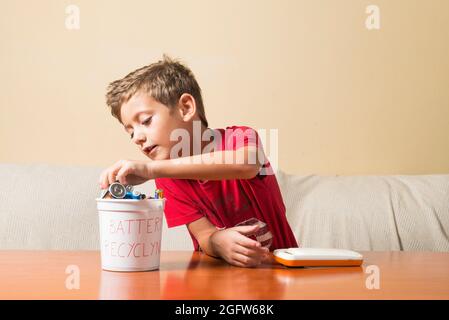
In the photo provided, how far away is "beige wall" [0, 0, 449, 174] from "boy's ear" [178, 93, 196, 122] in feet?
2.68

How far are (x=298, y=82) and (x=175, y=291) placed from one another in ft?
4.59

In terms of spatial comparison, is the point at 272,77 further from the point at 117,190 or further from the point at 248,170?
the point at 117,190

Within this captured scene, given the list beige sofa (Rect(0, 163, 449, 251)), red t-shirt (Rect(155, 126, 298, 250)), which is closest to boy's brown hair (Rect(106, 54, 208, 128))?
red t-shirt (Rect(155, 126, 298, 250))

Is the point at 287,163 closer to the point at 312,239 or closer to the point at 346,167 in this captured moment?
the point at 346,167

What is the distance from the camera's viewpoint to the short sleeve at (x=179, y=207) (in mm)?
1183

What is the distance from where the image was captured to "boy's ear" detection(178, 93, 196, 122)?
1183 mm

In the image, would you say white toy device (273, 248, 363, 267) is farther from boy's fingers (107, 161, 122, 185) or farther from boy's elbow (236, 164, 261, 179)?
boy's fingers (107, 161, 122, 185)

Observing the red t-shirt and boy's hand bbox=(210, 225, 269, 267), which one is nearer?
boy's hand bbox=(210, 225, 269, 267)

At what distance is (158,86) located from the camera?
3.82 feet

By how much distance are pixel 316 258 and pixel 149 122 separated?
39cm

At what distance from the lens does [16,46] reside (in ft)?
6.72

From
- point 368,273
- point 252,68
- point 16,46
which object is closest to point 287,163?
point 252,68

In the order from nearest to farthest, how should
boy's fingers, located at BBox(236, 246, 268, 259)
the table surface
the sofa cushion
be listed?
the table surface → boy's fingers, located at BBox(236, 246, 268, 259) → the sofa cushion

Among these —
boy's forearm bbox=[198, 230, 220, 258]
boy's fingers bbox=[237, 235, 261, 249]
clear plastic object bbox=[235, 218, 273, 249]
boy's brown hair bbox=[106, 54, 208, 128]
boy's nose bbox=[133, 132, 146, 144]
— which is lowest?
boy's forearm bbox=[198, 230, 220, 258]
